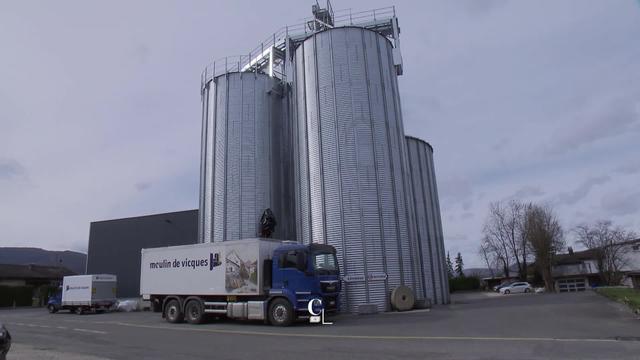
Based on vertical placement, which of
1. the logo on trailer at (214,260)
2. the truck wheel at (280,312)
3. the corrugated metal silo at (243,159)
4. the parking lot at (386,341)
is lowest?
the parking lot at (386,341)

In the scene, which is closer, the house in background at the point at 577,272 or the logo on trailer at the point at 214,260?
the logo on trailer at the point at 214,260

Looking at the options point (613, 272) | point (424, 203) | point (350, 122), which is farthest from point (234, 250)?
point (613, 272)

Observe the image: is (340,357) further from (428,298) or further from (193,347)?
(428,298)

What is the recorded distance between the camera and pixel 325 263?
65.5ft

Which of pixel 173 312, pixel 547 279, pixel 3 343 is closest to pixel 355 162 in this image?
pixel 173 312

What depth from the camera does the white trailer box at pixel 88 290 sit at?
35.7m

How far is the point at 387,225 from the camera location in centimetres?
2648

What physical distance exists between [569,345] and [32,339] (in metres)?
17.1

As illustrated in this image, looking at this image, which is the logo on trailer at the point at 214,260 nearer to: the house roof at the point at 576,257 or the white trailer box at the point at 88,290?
the white trailer box at the point at 88,290

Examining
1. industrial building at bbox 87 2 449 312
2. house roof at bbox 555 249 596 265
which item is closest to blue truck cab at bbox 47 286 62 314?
industrial building at bbox 87 2 449 312

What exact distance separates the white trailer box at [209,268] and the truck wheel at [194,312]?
48 centimetres

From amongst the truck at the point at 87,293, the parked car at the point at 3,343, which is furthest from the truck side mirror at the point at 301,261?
the truck at the point at 87,293

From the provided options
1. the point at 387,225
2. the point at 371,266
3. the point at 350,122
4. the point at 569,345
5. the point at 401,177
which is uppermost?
the point at 350,122

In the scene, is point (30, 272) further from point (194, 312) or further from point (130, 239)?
point (194, 312)
